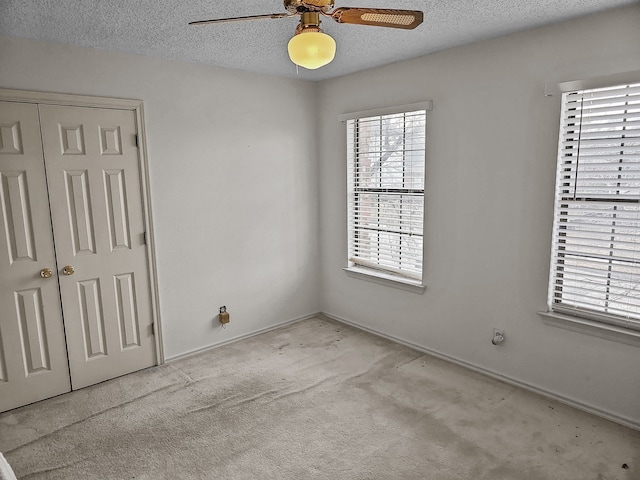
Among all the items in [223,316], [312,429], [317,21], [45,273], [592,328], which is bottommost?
[312,429]

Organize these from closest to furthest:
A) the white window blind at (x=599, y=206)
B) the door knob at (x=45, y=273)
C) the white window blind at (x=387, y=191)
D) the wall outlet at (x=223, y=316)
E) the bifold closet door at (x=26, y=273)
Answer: the white window blind at (x=599, y=206)
the bifold closet door at (x=26, y=273)
the door knob at (x=45, y=273)
the white window blind at (x=387, y=191)
the wall outlet at (x=223, y=316)

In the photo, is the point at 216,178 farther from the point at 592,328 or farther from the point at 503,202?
the point at 592,328

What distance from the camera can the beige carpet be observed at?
2.26 meters

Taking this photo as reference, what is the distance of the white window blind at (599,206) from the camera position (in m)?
2.45

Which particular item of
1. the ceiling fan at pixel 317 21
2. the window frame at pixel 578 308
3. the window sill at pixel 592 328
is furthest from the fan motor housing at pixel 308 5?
the window sill at pixel 592 328

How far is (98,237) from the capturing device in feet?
10.2

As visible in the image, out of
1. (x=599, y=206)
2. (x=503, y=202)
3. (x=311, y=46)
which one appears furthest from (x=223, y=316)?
(x=599, y=206)

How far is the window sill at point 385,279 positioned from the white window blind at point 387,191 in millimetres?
57

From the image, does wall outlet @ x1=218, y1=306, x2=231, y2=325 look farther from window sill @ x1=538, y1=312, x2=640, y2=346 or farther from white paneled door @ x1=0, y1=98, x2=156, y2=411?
window sill @ x1=538, y1=312, x2=640, y2=346

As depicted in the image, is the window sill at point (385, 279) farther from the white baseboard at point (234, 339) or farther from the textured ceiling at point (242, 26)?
the textured ceiling at point (242, 26)

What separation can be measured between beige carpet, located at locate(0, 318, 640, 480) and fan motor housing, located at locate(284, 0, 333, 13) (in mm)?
2227

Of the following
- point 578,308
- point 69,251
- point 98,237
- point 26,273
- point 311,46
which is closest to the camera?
point 311,46

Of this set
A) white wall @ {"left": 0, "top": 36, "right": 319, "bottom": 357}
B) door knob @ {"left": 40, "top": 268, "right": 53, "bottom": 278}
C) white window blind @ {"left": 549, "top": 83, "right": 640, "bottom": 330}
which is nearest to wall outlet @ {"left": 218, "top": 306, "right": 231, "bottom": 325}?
white wall @ {"left": 0, "top": 36, "right": 319, "bottom": 357}

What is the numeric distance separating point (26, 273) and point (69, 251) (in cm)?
29
